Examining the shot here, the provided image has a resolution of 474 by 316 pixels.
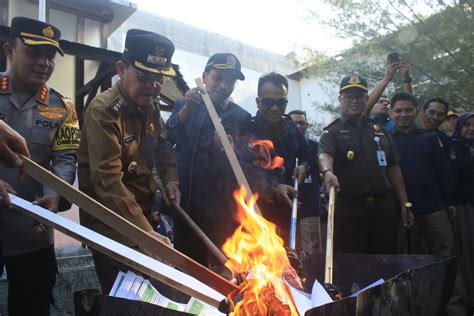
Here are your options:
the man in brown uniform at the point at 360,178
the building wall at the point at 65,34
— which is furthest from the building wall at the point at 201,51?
the man in brown uniform at the point at 360,178

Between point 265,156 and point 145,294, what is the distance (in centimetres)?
184

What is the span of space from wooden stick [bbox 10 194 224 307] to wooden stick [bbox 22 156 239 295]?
0.08m

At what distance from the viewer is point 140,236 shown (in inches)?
76.1

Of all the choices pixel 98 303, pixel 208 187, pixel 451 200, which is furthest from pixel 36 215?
pixel 451 200

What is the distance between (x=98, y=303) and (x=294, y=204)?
195cm

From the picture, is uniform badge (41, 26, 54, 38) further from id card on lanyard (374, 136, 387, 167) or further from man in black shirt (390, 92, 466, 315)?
man in black shirt (390, 92, 466, 315)

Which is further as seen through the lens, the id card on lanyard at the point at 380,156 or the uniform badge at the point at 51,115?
the id card on lanyard at the point at 380,156

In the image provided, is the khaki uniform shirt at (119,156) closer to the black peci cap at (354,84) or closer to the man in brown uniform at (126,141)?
the man in brown uniform at (126,141)

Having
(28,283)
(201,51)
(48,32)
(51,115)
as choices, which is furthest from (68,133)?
(201,51)

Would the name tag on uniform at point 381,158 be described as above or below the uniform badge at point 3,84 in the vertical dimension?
below

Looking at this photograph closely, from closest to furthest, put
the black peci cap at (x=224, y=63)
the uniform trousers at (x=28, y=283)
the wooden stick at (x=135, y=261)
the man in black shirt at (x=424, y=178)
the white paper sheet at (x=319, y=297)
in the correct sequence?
the wooden stick at (x=135, y=261)
the white paper sheet at (x=319, y=297)
the uniform trousers at (x=28, y=283)
the black peci cap at (x=224, y=63)
the man in black shirt at (x=424, y=178)

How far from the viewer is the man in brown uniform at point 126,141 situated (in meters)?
2.40

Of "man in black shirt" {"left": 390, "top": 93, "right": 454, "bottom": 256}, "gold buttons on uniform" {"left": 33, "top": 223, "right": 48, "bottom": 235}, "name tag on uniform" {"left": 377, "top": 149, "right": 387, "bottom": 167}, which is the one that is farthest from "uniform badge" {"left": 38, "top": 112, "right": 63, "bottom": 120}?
"man in black shirt" {"left": 390, "top": 93, "right": 454, "bottom": 256}

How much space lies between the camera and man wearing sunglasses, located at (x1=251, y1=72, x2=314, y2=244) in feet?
12.3
